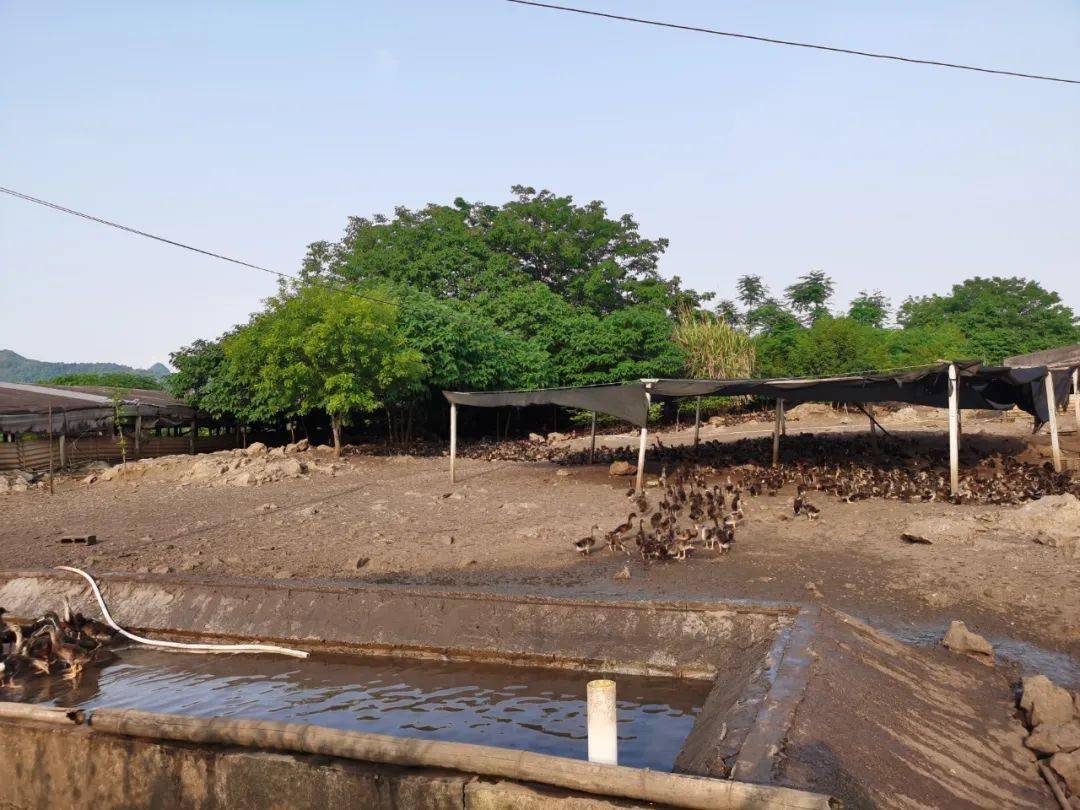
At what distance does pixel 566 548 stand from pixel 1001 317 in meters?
43.6

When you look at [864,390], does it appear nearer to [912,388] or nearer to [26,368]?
[912,388]

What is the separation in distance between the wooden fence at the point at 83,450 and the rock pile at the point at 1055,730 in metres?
22.0

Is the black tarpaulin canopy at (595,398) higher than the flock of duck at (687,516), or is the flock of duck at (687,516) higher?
the black tarpaulin canopy at (595,398)

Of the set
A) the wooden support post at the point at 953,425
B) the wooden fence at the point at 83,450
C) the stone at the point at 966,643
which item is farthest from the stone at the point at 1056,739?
the wooden fence at the point at 83,450

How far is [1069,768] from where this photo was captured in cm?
418

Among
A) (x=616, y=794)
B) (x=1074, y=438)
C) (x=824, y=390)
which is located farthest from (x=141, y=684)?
(x=1074, y=438)

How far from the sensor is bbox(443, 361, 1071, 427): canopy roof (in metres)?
13.4

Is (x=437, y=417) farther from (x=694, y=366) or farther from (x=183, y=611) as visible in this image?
(x=183, y=611)

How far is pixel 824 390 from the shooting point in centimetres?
1420

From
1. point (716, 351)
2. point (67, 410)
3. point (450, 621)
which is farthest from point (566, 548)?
point (716, 351)

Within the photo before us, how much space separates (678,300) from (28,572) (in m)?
33.5

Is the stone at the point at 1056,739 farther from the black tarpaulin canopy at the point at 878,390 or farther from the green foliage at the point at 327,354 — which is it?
the green foliage at the point at 327,354

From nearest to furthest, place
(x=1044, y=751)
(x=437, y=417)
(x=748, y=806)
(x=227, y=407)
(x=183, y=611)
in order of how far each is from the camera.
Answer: (x=748, y=806)
(x=1044, y=751)
(x=183, y=611)
(x=227, y=407)
(x=437, y=417)

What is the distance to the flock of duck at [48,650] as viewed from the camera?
702 centimetres
